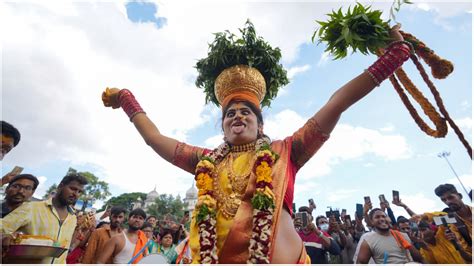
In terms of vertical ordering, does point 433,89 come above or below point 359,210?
below

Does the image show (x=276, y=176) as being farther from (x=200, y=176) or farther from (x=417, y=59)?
(x=417, y=59)

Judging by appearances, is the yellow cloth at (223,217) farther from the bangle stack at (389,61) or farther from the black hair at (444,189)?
the black hair at (444,189)

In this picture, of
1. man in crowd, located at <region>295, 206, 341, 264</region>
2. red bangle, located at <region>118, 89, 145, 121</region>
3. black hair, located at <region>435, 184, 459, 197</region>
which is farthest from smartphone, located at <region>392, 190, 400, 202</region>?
red bangle, located at <region>118, 89, 145, 121</region>

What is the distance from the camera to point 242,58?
319 cm

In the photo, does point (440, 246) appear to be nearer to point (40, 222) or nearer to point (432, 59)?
point (432, 59)

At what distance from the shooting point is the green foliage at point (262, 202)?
218cm

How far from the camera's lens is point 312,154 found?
250cm

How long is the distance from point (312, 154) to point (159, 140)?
4.74 feet

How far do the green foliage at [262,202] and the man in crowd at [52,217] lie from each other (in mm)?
2569

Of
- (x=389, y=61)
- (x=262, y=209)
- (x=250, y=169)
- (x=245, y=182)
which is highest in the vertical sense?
(x=389, y=61)

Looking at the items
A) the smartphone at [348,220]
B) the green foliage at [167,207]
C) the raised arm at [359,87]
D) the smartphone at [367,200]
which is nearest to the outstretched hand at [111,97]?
the raised arm at [359,87]

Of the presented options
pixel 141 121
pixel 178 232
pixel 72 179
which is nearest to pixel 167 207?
pixel 178 232

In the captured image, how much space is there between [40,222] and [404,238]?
597cm

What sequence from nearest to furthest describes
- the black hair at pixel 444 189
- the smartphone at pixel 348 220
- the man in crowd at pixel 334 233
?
1. the black hair at pixel 444 189
2. the man in crowd at pixel 334 233
3. the smartphone at pixel 348 220
